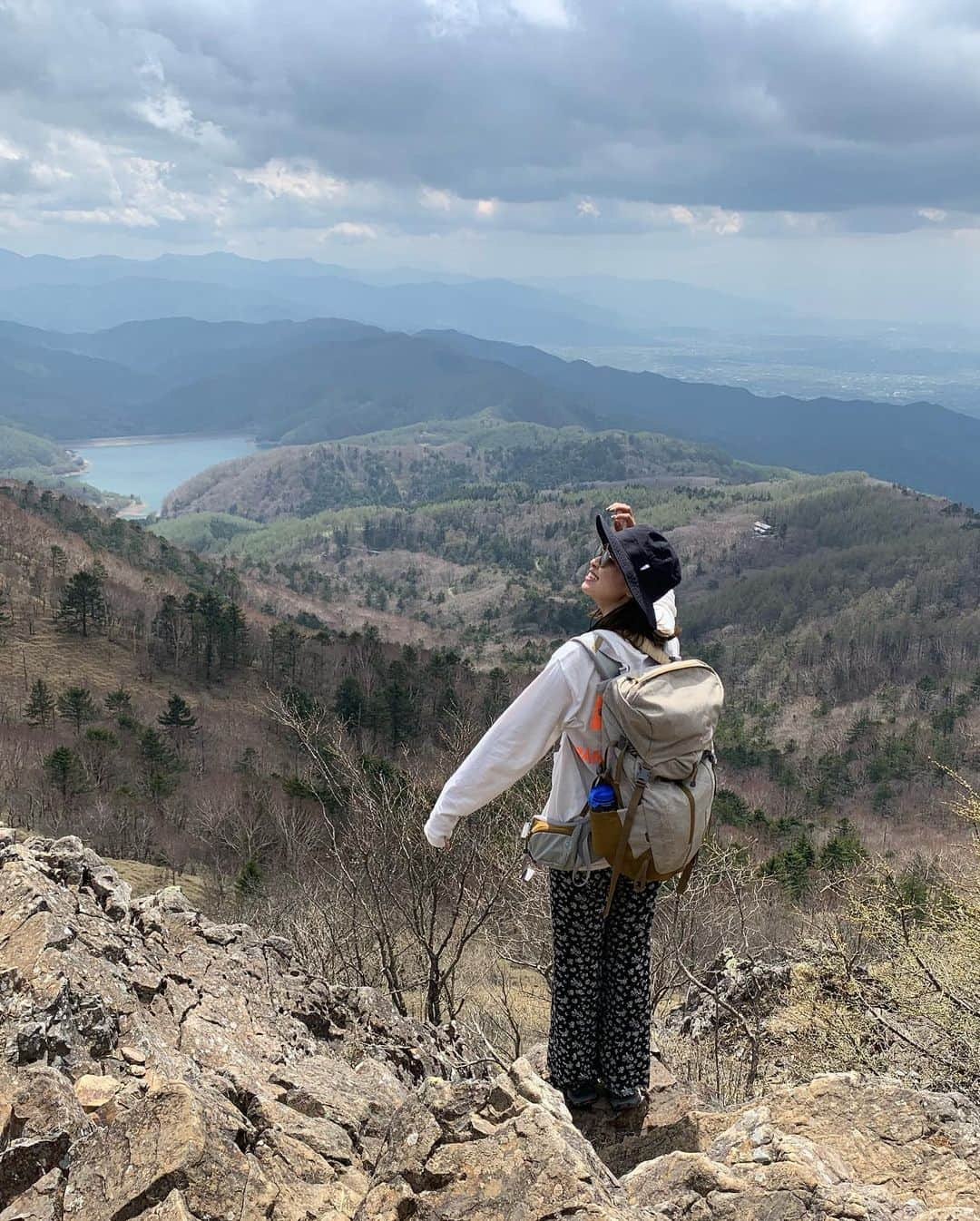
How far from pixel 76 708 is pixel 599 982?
43.9m

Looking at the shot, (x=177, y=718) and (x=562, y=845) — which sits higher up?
(x=562, y=845)

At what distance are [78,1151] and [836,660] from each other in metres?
118

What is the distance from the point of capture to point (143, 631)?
203ft

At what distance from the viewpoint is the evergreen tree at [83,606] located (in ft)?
A: 184

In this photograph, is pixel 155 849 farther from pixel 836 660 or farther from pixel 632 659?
pixel 836 660

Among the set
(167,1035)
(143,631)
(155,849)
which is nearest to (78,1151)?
(167,1035)

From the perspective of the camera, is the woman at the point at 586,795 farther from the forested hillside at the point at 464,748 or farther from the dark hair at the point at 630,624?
the forested hillside at the point at 464,748

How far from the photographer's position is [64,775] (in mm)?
32688

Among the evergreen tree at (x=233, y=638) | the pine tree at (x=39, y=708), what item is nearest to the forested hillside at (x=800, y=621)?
the pine tree at (x=39, y=708)

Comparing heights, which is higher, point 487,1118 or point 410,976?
point 487,1118

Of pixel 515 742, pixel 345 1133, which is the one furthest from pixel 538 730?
pixel 345 1133

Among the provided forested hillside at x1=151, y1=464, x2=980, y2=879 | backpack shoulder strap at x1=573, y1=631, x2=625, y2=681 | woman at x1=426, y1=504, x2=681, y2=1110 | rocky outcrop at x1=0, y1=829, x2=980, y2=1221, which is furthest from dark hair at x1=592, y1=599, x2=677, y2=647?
forested hillside at x1=151, y1=464, x2=980, y2=879

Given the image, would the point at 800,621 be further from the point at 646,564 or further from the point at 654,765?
the point at 654,765

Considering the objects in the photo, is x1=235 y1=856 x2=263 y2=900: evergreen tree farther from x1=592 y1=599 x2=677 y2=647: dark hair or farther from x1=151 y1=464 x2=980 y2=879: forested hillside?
x1=151 y1=464 x2=980 y2=879: forested hillside
